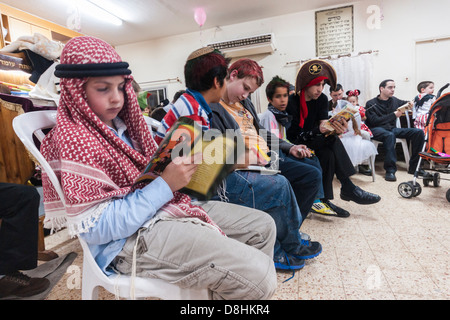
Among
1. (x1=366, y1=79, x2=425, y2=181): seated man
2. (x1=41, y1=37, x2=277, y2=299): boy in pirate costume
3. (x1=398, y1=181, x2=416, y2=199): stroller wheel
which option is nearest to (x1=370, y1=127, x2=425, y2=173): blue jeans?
(x1=366, y1=79, x2=425, y2=181): seated man

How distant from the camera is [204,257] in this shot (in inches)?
23.5

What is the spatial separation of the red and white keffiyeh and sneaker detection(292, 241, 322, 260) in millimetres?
784

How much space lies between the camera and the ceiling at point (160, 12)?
4.00m

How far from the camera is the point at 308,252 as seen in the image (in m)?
1.35

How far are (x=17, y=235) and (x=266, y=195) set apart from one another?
1122 mm

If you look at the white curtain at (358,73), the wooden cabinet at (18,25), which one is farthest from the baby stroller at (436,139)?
the wooden cabinet at (18,25)

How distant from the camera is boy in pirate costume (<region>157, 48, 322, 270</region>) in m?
1.13

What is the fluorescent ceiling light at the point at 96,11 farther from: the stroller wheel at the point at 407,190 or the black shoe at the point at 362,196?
the stroller wheel at the point at 407,190

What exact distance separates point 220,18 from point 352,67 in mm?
2539

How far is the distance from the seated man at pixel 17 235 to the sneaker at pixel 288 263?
3.75 ft

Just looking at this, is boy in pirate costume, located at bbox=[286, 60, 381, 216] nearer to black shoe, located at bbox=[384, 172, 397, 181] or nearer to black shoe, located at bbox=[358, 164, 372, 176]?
black shoe, located at bbox=[384, 172, 397, 181]

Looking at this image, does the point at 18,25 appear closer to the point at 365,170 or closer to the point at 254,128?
the point at 254,128

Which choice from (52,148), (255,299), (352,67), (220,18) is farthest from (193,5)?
(255,299)

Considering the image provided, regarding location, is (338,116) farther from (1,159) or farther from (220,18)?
(220,18)
